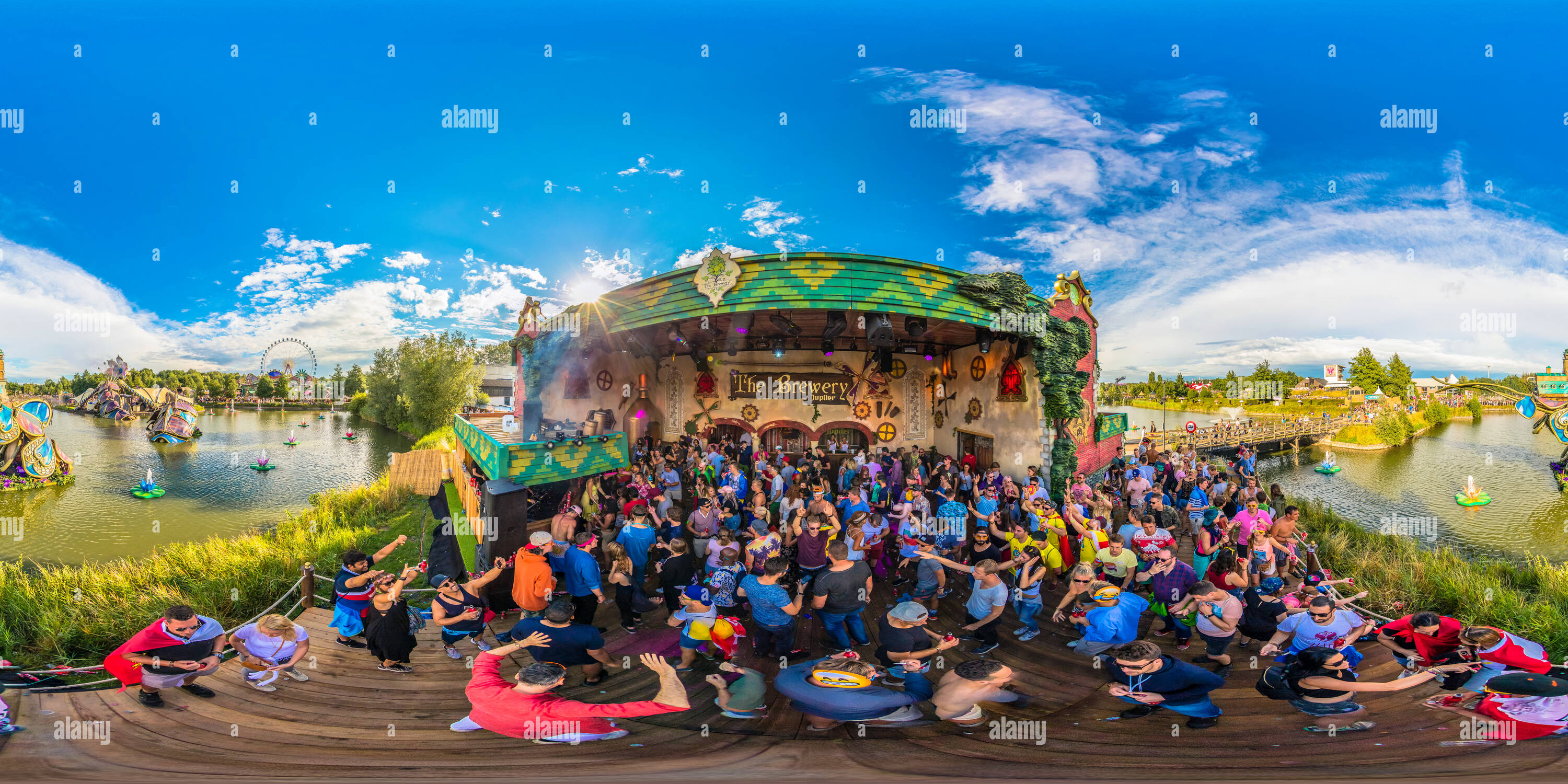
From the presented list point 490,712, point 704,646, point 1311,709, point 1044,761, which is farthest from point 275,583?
point 1311,709

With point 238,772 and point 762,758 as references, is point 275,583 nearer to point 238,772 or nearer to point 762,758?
point 238,772

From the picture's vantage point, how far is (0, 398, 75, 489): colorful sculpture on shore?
18.0 m

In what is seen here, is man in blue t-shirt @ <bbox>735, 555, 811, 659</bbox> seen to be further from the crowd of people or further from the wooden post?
the wooden post

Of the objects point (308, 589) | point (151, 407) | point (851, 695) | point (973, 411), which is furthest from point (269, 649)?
point (151, 407)

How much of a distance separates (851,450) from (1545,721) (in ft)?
36.4

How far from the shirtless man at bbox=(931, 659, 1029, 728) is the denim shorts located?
249 centimetres

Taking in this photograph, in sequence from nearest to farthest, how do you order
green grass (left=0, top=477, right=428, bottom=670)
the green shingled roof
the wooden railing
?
green grass (left=0, top=477, right=428, bottom=670)
the green shingled roof
the wooden railing

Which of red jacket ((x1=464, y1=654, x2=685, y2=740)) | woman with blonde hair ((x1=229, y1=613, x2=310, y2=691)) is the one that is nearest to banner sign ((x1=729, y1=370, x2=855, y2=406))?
woman with blonde hair ((x1=229, y1=613, x2=310, y2=691))

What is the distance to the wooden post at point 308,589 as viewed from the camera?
21.8 ft

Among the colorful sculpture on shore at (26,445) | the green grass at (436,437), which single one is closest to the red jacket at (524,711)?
the green grass at (436,437)

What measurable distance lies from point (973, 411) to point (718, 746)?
11083 mm

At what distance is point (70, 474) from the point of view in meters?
22.1

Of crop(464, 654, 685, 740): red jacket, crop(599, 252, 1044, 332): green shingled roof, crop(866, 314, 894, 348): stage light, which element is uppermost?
crop(599, 252, 1044, 332): green shingled roof

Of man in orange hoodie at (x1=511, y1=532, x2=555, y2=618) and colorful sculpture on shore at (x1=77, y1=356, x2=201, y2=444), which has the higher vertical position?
colorful sculpture on shore at (x1=77, y1=356, x2=201, y2=444)
